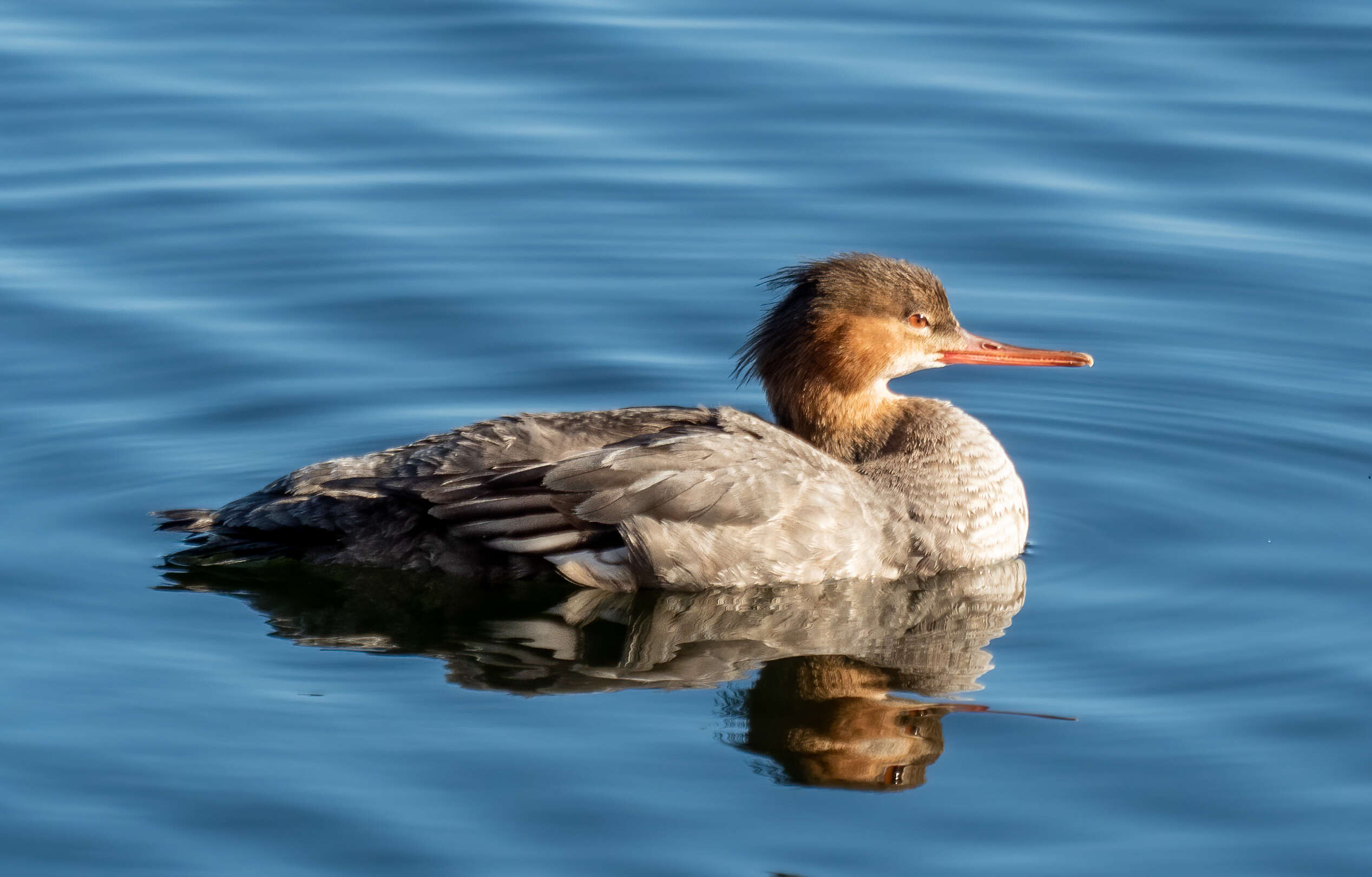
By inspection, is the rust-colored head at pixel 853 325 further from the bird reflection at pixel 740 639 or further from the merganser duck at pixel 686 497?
the bird reflection at pixel 740 639

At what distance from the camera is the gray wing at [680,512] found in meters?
8.18

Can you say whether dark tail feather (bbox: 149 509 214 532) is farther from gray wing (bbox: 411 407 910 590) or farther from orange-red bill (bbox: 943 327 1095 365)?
orange-red bill (bbox: 943 327 1095 365)

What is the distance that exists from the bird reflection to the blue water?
0.03 m

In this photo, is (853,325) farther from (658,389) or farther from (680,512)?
(658,389)

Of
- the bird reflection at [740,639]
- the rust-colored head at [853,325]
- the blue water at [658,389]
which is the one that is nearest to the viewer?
the blue water at [658,389]

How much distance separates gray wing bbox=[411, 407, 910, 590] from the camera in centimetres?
818

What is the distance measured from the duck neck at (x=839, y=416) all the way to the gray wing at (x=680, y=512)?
1.69 ft

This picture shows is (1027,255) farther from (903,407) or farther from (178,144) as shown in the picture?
(178,144)

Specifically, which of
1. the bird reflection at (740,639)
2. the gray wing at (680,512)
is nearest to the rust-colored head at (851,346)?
the gray wing at (680,512)

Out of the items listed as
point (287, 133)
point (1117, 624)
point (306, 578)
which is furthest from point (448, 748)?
point (287, 133)

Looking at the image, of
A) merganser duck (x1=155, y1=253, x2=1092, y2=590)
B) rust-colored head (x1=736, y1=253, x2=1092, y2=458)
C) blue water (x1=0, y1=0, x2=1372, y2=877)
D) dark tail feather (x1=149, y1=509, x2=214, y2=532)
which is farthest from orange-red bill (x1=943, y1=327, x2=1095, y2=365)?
dark tail feather (x1=149, y1=509, x2=214, y2=532)

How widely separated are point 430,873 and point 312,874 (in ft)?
1.17

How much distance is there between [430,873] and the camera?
609 centimetres

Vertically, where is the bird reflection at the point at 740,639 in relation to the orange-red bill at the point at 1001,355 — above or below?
Answer: below
